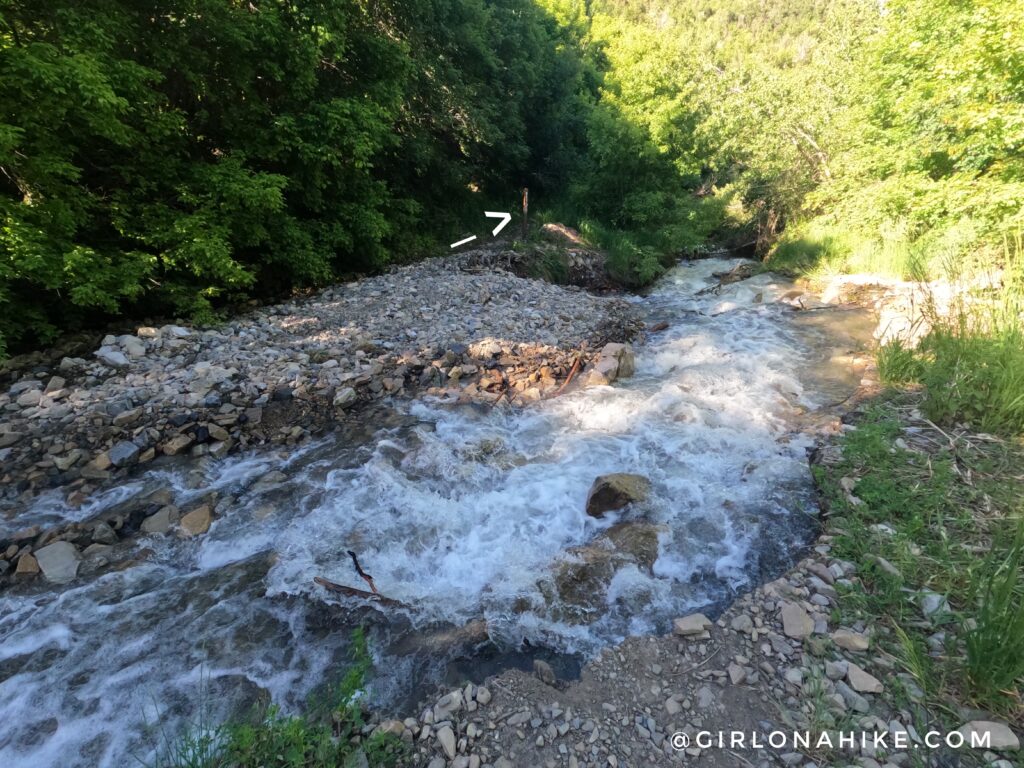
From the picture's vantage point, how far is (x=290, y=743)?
2.14 metres

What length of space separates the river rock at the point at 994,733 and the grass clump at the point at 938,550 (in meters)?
0.05

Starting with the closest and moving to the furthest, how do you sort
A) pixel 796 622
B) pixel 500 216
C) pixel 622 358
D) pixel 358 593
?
pixel 796 622, pixel 358 593, pixel 622 358, pixel 500 216

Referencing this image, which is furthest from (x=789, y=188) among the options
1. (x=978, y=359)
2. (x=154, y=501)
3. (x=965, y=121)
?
(x=154, y=501)

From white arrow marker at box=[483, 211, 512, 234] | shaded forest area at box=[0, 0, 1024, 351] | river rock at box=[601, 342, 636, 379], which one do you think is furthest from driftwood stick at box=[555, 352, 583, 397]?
white arrow marker at box=[483, 211, 512, 234]

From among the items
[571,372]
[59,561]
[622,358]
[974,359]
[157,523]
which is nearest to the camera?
[59,561]

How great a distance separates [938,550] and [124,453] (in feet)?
21.7

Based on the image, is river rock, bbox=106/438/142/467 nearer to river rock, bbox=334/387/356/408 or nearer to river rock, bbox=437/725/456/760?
river rock, bbox=334/387/356/408

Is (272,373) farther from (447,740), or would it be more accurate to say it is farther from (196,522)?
(447,740)

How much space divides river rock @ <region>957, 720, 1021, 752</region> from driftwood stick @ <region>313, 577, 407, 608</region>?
2.99 m

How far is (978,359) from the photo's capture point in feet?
13.8

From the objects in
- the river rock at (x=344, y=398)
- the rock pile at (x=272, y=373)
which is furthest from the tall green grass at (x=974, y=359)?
the river rock at (x=344, y=398)

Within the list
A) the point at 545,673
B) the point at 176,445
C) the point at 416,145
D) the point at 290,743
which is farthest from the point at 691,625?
the point at 416,145

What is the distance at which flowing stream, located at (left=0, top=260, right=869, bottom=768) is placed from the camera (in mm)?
2639

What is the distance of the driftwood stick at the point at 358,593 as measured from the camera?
319cm
